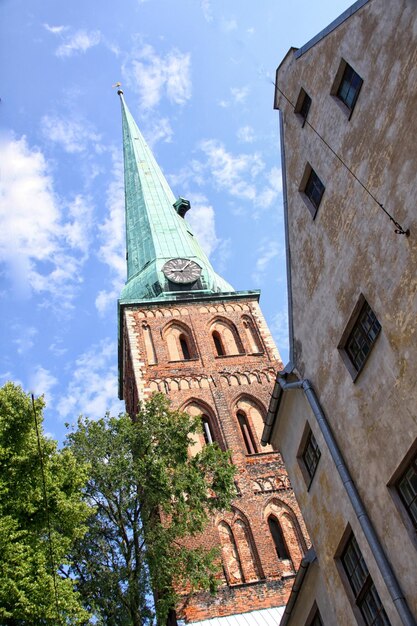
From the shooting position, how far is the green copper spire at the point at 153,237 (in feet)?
111

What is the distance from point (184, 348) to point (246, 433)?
18.8 ft

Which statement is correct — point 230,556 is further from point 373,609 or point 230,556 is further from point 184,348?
point 373,609

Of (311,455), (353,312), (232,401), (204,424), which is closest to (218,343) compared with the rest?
(232,401)

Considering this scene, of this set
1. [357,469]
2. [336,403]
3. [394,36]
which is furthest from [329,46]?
[357,469]

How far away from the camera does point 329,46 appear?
10570 millimetres

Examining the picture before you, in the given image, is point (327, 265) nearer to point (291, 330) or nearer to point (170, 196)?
point (291, 330)

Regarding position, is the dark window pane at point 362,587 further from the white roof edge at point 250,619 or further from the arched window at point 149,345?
the arched window at point 149,345

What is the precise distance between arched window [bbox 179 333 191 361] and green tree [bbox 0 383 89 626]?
1567 cm

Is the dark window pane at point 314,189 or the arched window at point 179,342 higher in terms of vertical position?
the arched window at point 179,342

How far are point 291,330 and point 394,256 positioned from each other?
13.5 feet

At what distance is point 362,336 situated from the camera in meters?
9.78

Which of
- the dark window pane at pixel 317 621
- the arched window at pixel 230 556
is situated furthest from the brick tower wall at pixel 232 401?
the dark window pane at pixel 317 621

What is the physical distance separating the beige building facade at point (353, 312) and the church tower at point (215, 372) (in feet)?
31.7

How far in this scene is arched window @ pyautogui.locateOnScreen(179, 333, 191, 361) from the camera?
1191 inches
